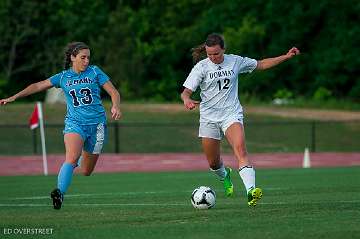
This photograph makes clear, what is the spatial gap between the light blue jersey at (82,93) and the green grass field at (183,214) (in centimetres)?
116

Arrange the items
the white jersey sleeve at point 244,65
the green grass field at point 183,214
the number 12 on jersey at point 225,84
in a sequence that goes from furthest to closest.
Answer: the white jersey sleeve at point 244,65 < the number 12 on jersey at point 225,84 < the green grass field at point 183,214

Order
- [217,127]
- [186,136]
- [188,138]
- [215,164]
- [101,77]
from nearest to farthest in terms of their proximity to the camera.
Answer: [101,77]
[217,127]
[215,164]
[188,138]
[186,136]

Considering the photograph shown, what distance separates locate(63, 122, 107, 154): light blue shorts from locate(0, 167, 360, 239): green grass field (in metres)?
0.78

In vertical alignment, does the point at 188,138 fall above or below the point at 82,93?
below

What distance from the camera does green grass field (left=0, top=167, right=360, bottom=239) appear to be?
1041cm

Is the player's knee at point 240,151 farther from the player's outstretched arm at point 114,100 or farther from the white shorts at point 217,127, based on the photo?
the player's outstretched arm at point 114,100

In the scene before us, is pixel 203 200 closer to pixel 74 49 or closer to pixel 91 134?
pixel 91 134

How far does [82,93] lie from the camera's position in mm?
13578

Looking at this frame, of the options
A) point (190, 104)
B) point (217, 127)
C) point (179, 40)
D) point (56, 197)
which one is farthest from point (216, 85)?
point (179, 40)

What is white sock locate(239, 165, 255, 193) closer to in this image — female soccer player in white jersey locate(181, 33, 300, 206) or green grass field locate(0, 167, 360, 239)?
female soccer player in white jersey locate(181, 33, 300, 206)

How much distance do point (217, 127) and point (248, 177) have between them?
1035mm

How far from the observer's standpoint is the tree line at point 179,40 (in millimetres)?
65062

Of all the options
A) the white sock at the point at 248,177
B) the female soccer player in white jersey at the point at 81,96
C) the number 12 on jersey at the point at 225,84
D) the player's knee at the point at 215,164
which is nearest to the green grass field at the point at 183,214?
the white sock at the point at 248,177

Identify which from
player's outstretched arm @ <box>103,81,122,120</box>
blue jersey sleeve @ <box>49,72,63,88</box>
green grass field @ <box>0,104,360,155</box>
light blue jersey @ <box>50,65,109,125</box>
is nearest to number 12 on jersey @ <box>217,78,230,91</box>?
player's outstretched arm @ <box>103,81,122,120</box>
